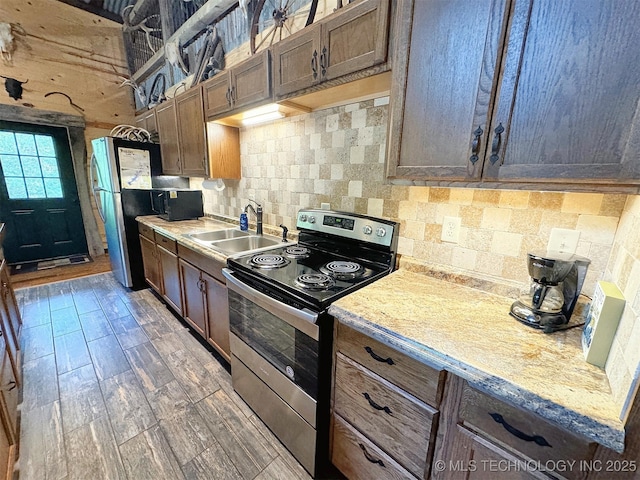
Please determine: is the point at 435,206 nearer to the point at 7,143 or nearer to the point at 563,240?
the point at 563,240

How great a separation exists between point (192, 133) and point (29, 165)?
3137 mm

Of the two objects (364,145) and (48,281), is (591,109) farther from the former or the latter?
(48,281)

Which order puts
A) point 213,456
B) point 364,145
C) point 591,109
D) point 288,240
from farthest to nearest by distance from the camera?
point 288,240
point 364,145
point 213,456
point 591,109

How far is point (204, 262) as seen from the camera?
6.03 ft

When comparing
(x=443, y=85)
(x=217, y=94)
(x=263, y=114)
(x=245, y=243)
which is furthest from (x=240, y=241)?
(x=443, y=85)

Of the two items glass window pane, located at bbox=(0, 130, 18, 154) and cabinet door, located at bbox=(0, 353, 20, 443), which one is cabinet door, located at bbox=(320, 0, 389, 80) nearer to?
cabinet door, located at bbox=(0, 353, 20, 443)

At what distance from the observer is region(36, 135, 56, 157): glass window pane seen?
3661mm

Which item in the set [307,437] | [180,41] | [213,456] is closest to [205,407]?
[213,456]

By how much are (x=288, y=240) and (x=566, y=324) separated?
5.28 feet

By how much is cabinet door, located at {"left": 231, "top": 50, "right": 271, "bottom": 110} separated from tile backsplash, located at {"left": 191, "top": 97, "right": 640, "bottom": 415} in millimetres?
356

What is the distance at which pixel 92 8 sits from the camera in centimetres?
375

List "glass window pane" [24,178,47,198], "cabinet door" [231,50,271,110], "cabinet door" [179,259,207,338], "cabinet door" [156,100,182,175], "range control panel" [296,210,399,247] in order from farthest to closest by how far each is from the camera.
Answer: "glass window pane" [24,178,47,198] → "cabinet door" [156,100,182,175] → "cabinet door" [179,259,207,338] → "cabinet door" [231,50,271,110] → "range control panel" [296,210,399,247]

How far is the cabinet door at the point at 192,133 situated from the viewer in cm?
223

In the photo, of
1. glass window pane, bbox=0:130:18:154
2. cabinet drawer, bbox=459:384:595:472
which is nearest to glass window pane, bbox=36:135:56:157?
glass window pane, bbox=0:130:18:154
